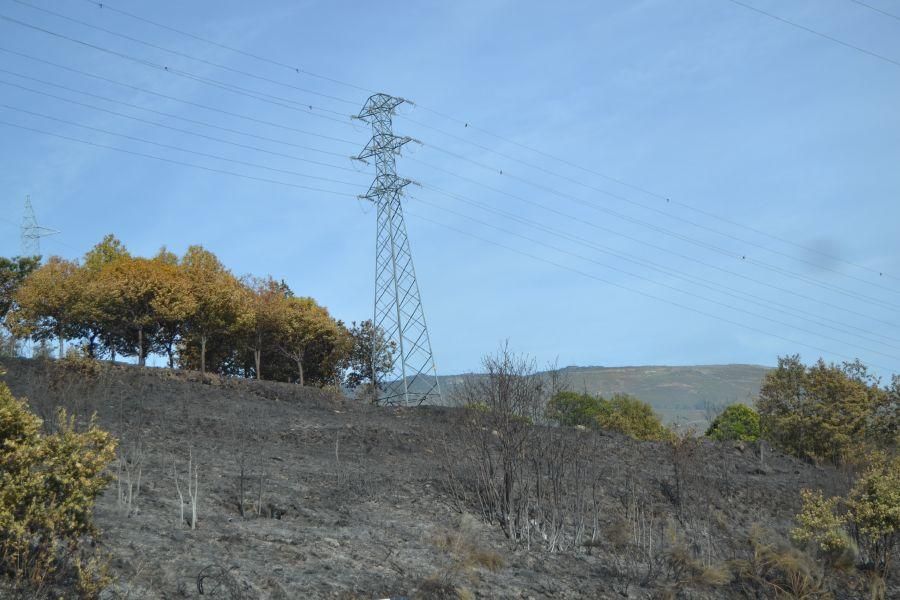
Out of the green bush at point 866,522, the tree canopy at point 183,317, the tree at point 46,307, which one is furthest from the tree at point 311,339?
the green bush at point 866,522

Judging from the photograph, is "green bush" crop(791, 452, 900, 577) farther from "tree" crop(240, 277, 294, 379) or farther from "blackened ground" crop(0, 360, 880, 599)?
"tree" crop(240, 277, 294, 379)

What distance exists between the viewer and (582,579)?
12.5m

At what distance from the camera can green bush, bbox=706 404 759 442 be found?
53.0 metres

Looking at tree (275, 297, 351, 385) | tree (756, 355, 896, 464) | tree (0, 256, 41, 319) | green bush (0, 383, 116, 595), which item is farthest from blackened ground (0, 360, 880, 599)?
tree (0, 256, 41, 319)

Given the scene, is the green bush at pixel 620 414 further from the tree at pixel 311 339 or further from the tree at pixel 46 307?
the tree at pixel 46 307

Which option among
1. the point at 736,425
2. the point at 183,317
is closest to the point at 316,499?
the point at 183,317

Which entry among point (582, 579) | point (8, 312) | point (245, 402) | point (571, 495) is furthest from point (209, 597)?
point (8, 312)

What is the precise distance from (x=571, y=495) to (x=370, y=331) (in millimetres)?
30996

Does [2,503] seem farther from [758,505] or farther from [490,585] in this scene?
[758,505]

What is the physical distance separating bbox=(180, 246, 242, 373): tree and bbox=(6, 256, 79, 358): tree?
485 cm

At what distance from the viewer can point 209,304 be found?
3788 centimetres

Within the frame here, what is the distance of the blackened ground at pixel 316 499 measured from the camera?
387 inches

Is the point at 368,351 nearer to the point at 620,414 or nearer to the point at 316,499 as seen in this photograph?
the point at 620,414

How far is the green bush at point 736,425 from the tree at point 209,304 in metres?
29.1
